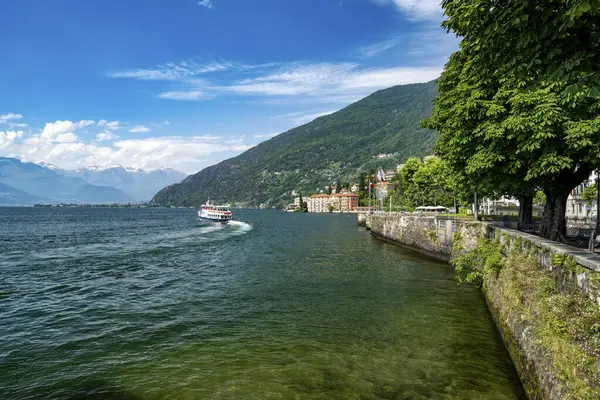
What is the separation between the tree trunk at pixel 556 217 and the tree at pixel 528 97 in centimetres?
5

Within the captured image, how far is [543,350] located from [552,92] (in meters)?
12.4

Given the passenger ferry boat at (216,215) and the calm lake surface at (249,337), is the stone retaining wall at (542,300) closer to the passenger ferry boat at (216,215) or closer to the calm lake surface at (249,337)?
the calm lake surface at (249,337)

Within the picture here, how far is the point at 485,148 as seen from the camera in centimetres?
1939

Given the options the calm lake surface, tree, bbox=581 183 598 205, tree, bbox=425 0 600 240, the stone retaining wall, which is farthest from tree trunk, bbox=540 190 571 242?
tree, bbox=581 183 598 205

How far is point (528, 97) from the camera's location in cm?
1644

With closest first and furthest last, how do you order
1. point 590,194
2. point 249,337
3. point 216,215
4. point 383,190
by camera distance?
point 249,337
point 590,194
point 216,215
point 383,190

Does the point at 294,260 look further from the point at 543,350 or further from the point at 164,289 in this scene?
the point at 543,350

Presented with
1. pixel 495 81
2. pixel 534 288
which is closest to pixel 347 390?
pixel 534 288

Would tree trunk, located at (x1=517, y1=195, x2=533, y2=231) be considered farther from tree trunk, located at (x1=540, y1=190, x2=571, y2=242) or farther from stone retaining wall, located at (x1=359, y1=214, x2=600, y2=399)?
stone retaining wall, located at (x1=359, y1=214, x2=600, y2=399)

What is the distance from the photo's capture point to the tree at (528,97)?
6.94 m

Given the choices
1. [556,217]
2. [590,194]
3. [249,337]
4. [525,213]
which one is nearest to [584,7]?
[249,337]

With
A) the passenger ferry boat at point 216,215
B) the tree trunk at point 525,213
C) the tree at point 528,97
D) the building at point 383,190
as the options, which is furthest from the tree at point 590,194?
the passenger ferry boat at point 216,215

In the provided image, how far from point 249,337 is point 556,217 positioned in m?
17.5

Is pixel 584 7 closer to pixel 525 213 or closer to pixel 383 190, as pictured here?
pixel 525 213
